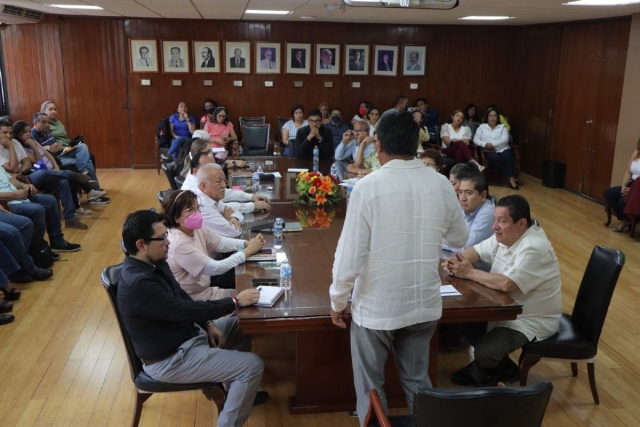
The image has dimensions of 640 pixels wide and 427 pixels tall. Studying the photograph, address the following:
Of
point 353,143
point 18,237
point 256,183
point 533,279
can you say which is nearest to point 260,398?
point 533,279

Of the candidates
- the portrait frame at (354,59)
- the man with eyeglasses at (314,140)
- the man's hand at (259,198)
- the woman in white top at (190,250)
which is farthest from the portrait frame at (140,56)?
the woman in white top at (190,250)

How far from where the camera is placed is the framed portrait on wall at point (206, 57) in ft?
33.3

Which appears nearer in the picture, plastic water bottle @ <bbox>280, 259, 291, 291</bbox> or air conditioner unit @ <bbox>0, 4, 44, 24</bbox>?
plastic water bottle @ <bbox>280, 259, 291, 291</bbox>

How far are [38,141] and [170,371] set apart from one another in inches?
221

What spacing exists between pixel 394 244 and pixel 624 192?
17.9 feet

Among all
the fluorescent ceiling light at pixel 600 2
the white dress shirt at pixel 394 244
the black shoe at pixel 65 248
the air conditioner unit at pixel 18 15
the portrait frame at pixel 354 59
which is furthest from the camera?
the portrait frame at pixel 354 59

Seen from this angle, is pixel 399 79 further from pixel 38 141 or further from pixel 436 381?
pixel 436 381

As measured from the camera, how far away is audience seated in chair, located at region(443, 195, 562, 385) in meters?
3.11

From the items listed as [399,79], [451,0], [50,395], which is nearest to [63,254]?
[50,395]

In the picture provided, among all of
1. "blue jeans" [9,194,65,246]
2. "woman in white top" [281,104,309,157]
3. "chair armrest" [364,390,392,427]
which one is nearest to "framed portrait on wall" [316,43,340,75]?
"woman in white top" [281,104,309,157]

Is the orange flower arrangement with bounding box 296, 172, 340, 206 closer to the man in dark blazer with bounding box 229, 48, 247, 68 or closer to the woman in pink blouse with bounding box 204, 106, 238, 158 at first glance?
the woman in pink blouse with bounding box 204, 106, 238, 158

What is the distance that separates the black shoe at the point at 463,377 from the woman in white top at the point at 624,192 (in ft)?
13.7

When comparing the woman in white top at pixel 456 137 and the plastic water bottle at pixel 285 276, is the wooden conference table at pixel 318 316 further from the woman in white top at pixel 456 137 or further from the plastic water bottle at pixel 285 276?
the woman in white top at pixel 456 137

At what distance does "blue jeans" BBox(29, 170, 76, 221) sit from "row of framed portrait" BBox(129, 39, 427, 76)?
374 centimetres
